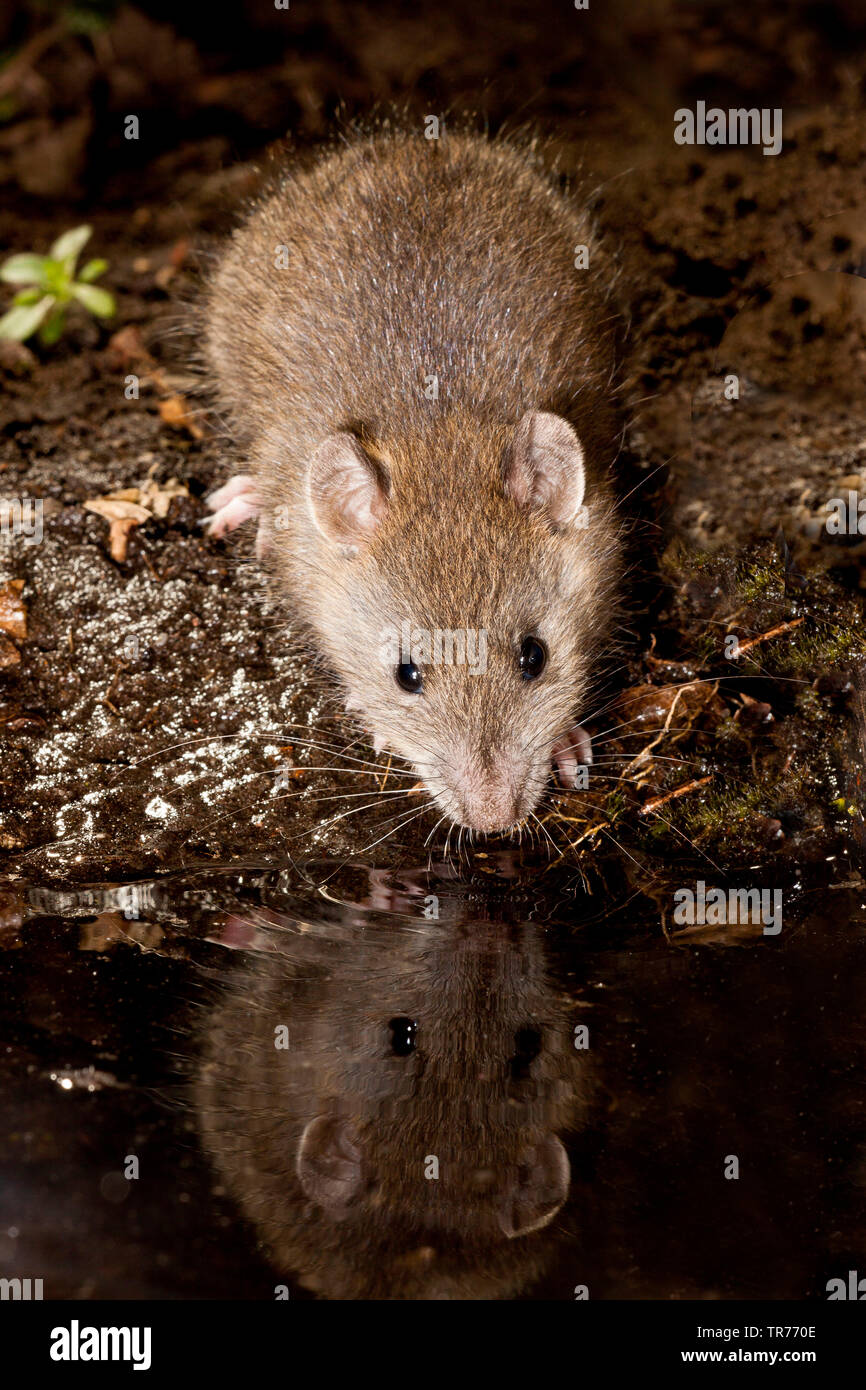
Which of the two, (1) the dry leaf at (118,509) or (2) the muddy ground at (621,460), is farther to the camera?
(1) the dry leaf at (118,509)

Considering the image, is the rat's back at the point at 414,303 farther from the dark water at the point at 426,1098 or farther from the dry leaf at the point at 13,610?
the dark water at the point at 426,1098

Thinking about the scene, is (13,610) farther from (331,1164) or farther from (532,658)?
(331,1164)

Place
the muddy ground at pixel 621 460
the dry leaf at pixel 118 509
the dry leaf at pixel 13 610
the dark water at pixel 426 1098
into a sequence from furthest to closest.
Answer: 1. the dry leaf at pixel 118 509
2. the dry leaf at pixel 13 610
3. the muddy ground at pixel 621 460
4. the dark water at pixel 426 1098

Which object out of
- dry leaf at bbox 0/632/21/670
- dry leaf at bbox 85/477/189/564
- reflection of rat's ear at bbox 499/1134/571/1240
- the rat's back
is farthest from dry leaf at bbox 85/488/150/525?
reflection of rat's ear at bbox 499/1134/571/1240

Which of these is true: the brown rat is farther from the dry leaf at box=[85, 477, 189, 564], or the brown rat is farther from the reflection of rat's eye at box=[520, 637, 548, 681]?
the dry leaf at box=[85, 477, 189, 564]

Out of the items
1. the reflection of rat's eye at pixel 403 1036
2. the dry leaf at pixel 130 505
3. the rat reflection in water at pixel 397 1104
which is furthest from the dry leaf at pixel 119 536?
the reflection of rat's eye at pixel 403 1036

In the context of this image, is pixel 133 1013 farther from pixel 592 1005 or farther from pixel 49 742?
pixel 49 742

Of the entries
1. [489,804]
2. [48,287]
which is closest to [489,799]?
[489,804]
